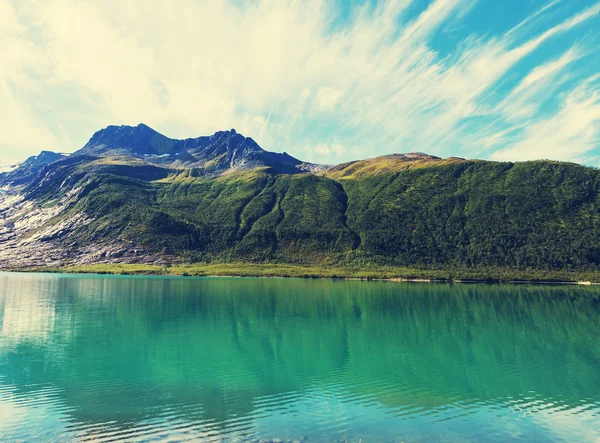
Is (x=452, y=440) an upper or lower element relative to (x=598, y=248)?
lower

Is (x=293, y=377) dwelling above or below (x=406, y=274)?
below

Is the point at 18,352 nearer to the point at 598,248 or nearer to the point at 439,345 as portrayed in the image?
the point at 439,345

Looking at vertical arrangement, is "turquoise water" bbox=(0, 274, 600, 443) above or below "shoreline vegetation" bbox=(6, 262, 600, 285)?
below

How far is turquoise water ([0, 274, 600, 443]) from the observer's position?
22.6 metres

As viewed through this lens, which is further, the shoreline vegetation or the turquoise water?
the shoreline vegetation

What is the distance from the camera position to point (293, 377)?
32.8 m

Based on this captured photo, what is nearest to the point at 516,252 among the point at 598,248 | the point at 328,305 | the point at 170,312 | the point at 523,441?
the point at 598,248

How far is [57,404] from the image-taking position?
25156 mm

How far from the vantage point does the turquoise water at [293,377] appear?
2261 cm

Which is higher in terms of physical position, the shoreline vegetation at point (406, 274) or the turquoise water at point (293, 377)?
the shoreline vegetation at point (406, 274)

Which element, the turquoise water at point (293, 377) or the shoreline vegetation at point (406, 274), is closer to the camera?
the turquoise water at point (293, 377)

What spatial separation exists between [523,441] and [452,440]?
427cm

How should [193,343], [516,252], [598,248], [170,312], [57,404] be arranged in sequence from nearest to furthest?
1. [57,404]
2. [193,343]
3. [170,312]
4. [598,248]
5. [516,252]

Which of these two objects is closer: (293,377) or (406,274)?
(293,377)
